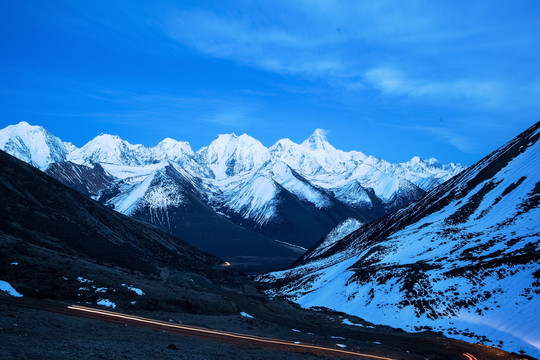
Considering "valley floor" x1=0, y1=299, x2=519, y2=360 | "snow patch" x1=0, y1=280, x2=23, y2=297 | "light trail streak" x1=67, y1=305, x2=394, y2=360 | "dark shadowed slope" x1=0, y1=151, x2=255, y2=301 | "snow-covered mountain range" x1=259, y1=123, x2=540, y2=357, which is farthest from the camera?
"snow-covered mountain range" x1=259, y1=123, x2=540, y2=357

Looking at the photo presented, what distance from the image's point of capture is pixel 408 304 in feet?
211

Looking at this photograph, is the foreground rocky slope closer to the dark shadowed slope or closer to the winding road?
the dark shadowed slope

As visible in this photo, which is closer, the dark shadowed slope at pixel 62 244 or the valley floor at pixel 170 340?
the valley floor at pixel 170 340

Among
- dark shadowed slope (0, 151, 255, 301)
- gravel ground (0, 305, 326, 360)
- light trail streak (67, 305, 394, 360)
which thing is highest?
dark shadowed slope (0, 151, 255, 301)

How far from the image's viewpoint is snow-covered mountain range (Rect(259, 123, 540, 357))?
171 ft

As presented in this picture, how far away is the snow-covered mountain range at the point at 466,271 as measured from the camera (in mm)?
52250

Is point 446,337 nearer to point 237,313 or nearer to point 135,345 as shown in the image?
point 237,313

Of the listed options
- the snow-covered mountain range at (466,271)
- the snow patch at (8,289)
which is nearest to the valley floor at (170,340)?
the snow patch at (8,289)

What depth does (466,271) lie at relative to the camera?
64.3 m

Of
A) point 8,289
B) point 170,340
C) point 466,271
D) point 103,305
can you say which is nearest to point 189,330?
point 170,340

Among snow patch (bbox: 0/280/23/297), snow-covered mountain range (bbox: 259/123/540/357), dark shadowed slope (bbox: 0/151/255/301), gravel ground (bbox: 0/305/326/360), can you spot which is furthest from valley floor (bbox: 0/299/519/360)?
dark shadowed slope (bbox: 0/151/255/301)

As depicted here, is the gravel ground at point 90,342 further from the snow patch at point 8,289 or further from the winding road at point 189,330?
the snow patch at point 8,289

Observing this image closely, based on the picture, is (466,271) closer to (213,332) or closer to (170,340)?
(213,332)

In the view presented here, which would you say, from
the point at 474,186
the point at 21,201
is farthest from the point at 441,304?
the point at 21,201
